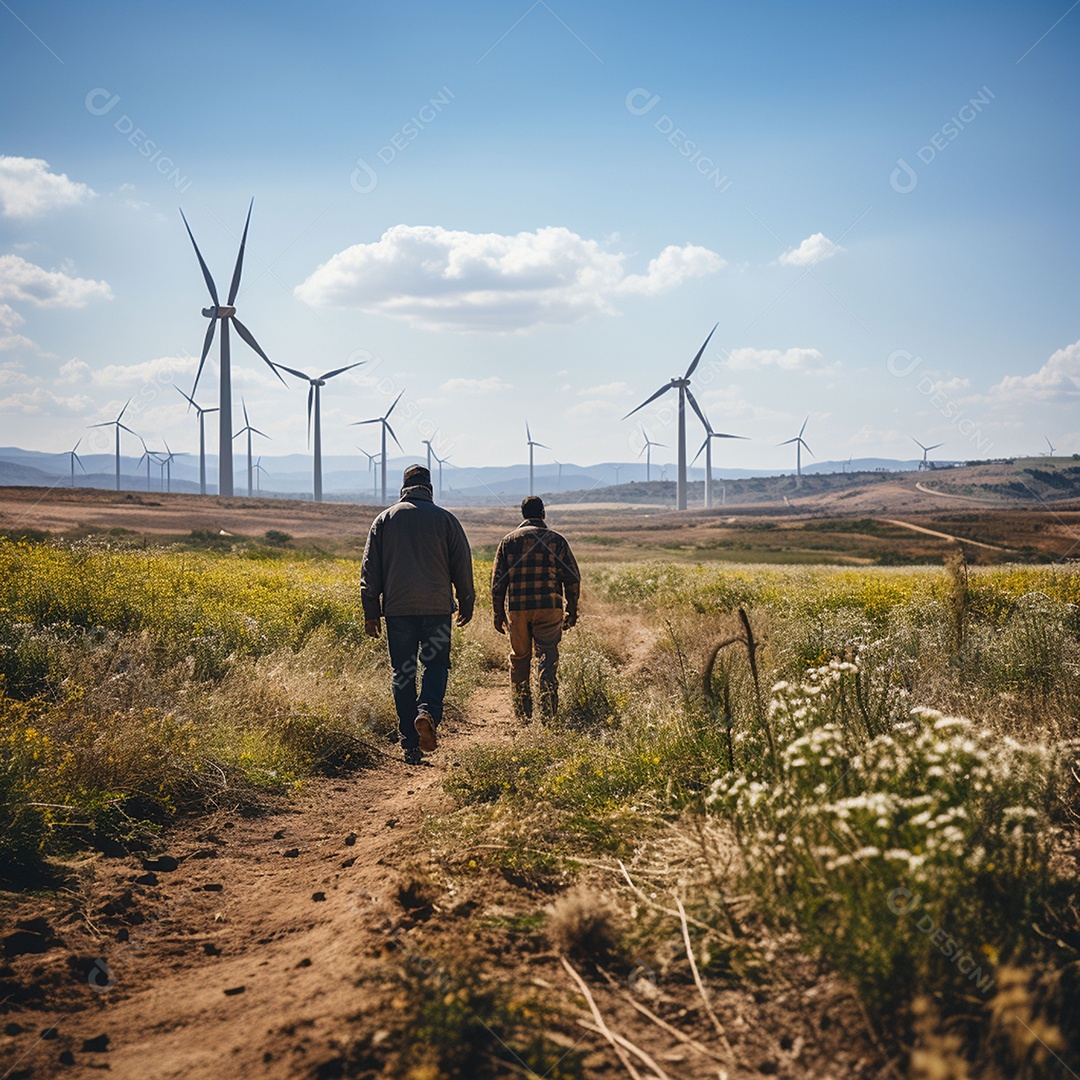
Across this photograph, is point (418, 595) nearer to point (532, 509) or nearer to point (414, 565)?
point (414, 565)

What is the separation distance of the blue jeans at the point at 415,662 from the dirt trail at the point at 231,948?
1431 mm

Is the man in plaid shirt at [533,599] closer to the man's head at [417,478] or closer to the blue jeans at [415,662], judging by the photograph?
the blue jeans at [415,662]

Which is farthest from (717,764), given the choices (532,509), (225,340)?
(225,340)

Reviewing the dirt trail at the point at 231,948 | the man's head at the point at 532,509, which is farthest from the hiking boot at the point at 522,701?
the dirt trail at the point at 231,948

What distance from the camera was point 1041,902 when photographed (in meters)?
3.18

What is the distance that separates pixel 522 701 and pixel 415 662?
130 cm

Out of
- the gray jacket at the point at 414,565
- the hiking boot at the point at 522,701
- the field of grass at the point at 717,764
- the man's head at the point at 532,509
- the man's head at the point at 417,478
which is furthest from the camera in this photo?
the man's head at the point at 532,509

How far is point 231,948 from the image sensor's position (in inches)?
153

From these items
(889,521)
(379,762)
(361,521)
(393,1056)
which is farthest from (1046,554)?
(393,1056)

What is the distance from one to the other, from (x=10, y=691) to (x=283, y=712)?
7.30ft

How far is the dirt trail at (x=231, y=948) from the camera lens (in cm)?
286

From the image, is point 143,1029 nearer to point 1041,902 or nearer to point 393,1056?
point 393,1056

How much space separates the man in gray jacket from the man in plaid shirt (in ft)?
2.21

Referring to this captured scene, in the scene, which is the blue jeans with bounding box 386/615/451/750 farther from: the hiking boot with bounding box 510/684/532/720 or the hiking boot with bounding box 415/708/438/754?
the hiking boot with bounding box 510/684/532/720
